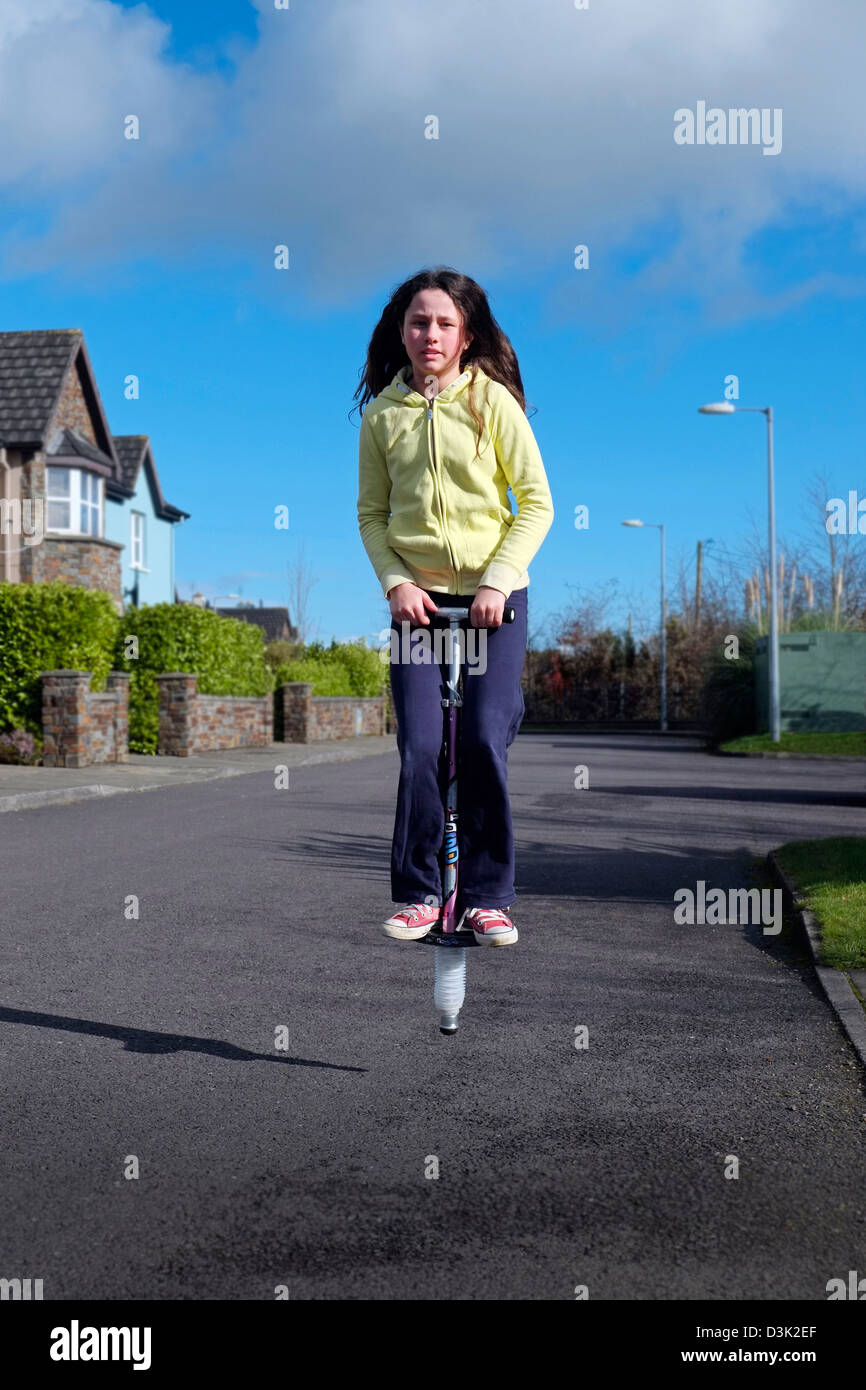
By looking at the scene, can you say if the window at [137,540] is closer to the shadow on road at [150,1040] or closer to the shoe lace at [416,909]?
the shadow on road at [150,1040]

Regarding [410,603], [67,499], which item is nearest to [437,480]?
[410,603]

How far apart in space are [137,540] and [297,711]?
44.1 feet

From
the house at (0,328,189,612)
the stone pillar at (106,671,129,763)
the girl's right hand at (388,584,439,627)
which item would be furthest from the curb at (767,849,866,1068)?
the house at (0,328,189,612)

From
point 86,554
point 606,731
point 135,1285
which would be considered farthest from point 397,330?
point 606,731

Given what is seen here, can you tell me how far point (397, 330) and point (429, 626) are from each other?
39.6 inches

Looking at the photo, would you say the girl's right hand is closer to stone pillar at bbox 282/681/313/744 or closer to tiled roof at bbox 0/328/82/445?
stone pillar at bbox 282/681/313/744

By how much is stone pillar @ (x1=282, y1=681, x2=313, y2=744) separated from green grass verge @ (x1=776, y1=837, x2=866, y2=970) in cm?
1973

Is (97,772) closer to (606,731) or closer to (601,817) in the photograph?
(601,817)

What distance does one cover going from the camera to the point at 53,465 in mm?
29719

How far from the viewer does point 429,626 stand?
147 inches

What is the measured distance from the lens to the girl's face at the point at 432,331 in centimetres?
380

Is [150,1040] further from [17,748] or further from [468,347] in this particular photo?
[17,748]

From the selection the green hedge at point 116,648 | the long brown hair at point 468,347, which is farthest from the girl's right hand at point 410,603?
the green hedge at point 116,648

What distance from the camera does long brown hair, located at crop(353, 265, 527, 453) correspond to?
12.7ft
